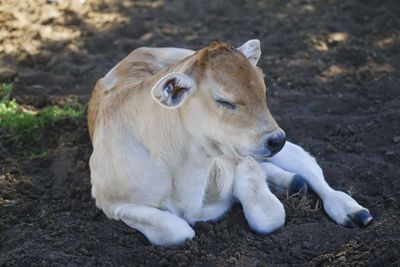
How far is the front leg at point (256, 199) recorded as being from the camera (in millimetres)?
5273

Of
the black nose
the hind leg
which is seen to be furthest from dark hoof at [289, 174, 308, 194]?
the black nose

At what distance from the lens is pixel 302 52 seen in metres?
8.49

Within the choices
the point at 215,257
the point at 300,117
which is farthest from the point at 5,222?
the point at 300,117

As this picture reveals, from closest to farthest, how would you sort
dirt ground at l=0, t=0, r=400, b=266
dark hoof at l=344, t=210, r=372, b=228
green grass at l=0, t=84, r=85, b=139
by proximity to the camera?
dirt ground at l=0, t=0, r=400, b=266 < dark hoof at l=344, t=210, r=372, b=228 < green grass at l=0, t=84, r=85, b=139

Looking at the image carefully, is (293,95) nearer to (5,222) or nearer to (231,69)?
(231,69)

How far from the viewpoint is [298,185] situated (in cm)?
587

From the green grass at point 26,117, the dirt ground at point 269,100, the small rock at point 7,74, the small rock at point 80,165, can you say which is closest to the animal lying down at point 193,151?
the dirt ground at point 269,100

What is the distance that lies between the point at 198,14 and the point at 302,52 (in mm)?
1708

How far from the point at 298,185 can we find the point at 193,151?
3.84 feet

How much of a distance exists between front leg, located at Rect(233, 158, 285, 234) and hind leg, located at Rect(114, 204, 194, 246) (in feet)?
1.73

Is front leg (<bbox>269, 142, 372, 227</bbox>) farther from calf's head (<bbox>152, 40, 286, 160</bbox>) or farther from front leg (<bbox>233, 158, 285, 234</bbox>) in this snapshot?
calf's head (<bbox>152, 40, 286, 160</bbox>)

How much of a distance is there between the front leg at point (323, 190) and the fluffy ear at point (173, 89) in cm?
156

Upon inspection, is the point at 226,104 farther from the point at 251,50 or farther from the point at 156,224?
the point at 156,224

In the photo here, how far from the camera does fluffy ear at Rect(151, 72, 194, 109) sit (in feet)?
15.5
